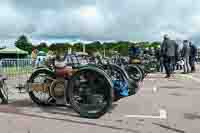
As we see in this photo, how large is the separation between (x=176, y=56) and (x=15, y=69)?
8.06 m

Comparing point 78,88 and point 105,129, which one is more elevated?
point 78,88

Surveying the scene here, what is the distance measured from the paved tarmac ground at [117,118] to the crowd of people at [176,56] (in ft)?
25.5

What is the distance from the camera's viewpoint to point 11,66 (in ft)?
56.7

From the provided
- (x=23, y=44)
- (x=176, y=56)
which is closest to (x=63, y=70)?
(x=176, y=56)

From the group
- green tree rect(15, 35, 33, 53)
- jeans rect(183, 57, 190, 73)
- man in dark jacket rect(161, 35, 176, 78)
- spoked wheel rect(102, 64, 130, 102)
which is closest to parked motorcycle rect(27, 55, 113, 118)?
spoked wheel rect(102, 64, 130, 102)

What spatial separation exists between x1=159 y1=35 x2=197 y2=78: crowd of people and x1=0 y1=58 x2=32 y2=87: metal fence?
6.10 m

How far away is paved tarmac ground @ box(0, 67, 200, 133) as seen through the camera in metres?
6.16

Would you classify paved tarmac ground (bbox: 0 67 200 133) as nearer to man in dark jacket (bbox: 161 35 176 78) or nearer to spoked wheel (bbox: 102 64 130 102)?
spoked wheel (bbox: 102 64 130 102)

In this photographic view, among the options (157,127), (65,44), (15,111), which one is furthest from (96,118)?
(65,44)

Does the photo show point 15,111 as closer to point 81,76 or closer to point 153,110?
point 81,76

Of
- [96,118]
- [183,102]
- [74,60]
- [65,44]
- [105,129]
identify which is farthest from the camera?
[65,44]

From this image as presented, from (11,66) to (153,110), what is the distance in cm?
1064

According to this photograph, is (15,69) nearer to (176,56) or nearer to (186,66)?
(176,56)

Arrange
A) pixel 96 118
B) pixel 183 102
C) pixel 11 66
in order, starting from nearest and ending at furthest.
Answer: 1. pixel 96 118
2. pixel 183 102
3. pixel 11 66
